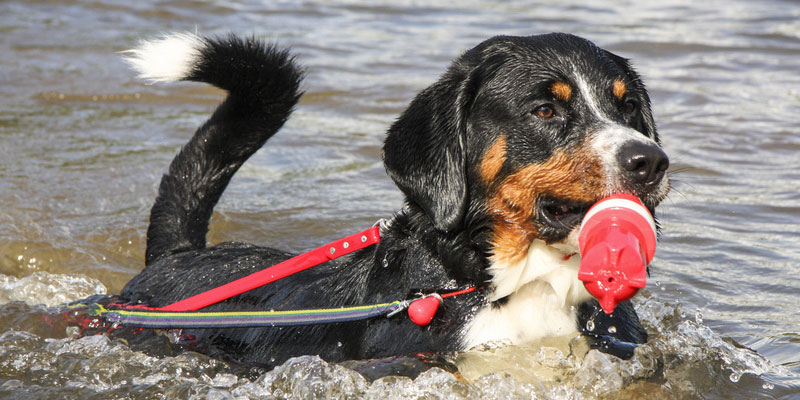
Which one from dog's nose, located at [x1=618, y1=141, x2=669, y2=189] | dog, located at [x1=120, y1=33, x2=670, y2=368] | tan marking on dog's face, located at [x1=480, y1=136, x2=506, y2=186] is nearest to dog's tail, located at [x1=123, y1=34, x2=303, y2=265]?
dog, located at [x1=120, y1=33, x2=670, y2=368]

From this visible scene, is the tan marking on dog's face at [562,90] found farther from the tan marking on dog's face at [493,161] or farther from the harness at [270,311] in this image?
the harness at [270,311]

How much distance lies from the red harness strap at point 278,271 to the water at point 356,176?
0.86 ft

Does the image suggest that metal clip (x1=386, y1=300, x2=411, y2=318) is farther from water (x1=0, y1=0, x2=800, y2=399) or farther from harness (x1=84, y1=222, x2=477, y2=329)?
water (x1=0, y1=0, x2=800, y2=399)

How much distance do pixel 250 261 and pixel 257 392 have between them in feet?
2.70

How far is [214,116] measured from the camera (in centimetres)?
471

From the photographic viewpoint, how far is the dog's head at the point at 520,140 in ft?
11.4

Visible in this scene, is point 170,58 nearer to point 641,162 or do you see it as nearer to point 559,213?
point 559,213

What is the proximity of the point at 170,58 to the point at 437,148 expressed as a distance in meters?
1.64

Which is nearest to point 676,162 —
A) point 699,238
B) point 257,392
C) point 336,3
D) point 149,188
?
point 699,238

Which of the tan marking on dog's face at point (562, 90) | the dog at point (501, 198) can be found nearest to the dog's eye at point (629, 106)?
the dog at point (501, 198)

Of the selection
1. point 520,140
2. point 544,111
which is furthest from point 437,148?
point 544,111

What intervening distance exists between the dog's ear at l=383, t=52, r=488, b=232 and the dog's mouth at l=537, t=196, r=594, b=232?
0.32 m

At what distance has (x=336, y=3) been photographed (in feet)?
48.0

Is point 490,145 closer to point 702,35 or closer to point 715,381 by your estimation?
point 715,381
